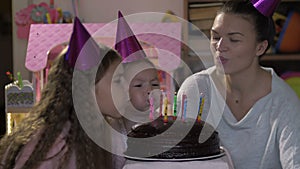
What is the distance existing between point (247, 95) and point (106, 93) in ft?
1.83

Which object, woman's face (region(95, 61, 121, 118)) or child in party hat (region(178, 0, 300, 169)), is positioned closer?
woman's face (region(95, 61, 121, 118))

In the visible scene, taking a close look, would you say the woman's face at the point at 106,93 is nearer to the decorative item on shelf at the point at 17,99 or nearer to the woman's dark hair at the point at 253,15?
the woman's dark hair at the point at 253,15

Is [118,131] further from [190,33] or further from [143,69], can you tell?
[190,33]

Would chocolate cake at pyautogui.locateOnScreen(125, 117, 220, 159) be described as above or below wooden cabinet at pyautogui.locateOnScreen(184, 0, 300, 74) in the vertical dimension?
below

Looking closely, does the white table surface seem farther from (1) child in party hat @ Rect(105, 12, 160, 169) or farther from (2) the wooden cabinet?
(2) the wooden cabinet

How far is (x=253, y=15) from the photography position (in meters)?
1.52

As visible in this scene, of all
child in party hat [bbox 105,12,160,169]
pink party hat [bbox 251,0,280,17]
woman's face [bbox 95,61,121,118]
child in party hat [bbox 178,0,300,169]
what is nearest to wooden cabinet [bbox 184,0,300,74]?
child in party hat [bbox 178,0,300,169]

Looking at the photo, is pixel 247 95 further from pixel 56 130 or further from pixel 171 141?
pixel 56 130

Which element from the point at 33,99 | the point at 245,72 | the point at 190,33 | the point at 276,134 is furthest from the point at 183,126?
the point at 190,33

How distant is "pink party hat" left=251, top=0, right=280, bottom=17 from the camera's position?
1.41 metres

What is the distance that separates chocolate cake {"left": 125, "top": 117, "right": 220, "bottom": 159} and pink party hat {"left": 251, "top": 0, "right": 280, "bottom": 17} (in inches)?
18.1

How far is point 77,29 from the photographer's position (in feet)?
3.43

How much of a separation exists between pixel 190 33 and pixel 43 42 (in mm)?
825

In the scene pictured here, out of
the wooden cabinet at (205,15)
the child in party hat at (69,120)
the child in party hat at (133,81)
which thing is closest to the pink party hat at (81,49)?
the child in party hat at (69,120)
